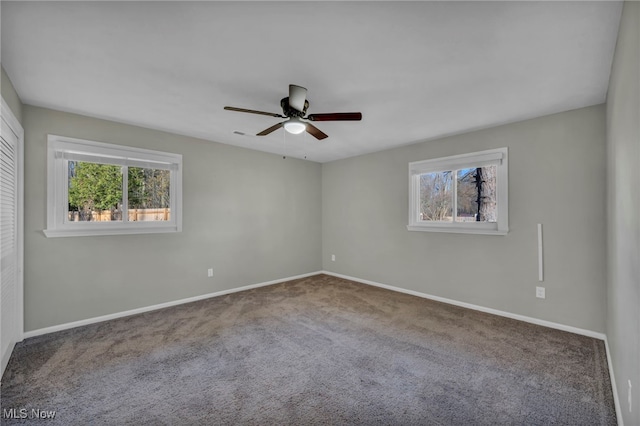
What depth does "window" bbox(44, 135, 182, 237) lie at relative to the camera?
9.77 ft

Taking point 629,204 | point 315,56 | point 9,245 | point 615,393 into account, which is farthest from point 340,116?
point 9,245

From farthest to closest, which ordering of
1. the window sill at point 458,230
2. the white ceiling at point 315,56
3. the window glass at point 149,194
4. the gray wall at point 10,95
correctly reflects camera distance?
the window glass at point 149,194 < the window sill at point 458,230 < the gray wall at point 10,95 < the white ceiling at point 315,56

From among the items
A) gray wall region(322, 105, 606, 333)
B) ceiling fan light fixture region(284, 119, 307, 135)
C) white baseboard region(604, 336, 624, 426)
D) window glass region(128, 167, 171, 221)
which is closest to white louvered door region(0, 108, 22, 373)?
window glass region(128, 167, 171, 221)

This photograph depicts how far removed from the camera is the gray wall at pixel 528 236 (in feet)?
9.18

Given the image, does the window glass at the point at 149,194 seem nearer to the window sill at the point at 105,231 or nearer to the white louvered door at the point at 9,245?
the window sill at the point at 105,231

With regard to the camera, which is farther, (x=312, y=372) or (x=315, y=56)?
(x=312, y=372)

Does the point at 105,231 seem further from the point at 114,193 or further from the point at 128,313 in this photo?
the point at 128,313

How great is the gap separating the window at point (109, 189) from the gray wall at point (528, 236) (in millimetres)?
3385

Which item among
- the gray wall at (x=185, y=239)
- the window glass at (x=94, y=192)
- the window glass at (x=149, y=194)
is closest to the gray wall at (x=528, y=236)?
the gray wall at (x=185, y=239)

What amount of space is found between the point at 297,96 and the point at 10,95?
249 centimetres

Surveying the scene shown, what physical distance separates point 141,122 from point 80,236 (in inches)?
59.4

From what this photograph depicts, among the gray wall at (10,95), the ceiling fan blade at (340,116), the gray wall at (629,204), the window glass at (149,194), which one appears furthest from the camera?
the window glass at (149,194)

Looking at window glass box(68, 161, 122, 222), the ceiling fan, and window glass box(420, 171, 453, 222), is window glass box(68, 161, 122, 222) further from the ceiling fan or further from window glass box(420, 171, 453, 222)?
window glass box(420, 171, 453, 222)

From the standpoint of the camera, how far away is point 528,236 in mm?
3174
